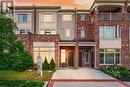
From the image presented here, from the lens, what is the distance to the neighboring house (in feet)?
163

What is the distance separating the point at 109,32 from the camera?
52.4 m

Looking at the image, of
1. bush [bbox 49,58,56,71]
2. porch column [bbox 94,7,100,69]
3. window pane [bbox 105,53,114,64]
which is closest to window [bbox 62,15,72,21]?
porch column [bbox 94,7,100,69]

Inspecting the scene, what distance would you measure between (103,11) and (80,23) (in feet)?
19.7

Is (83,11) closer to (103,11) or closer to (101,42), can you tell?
(103,11)

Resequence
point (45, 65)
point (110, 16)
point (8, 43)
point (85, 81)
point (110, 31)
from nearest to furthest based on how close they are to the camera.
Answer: point (8, 43) < point (85, 81) < point (45, 65) < point (110, 31) < point (110, 16)

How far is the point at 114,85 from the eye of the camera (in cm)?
2739

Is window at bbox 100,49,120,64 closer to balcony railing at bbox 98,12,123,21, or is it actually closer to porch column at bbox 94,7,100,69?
porch column at bbox 94,7,100,69

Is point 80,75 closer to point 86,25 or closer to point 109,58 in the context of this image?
point 109,58

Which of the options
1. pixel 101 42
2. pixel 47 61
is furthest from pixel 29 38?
pixel 101 42

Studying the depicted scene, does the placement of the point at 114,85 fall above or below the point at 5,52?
below

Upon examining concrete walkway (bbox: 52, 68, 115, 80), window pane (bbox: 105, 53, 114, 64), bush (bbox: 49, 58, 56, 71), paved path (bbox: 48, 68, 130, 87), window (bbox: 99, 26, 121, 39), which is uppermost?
window (bbox: 99, 26, 121, 39)

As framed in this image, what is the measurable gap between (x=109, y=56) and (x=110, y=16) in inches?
210

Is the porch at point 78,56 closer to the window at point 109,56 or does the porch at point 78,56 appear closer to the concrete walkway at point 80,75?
the window at point 109,56

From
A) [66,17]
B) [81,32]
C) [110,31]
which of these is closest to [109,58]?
[110,31]
